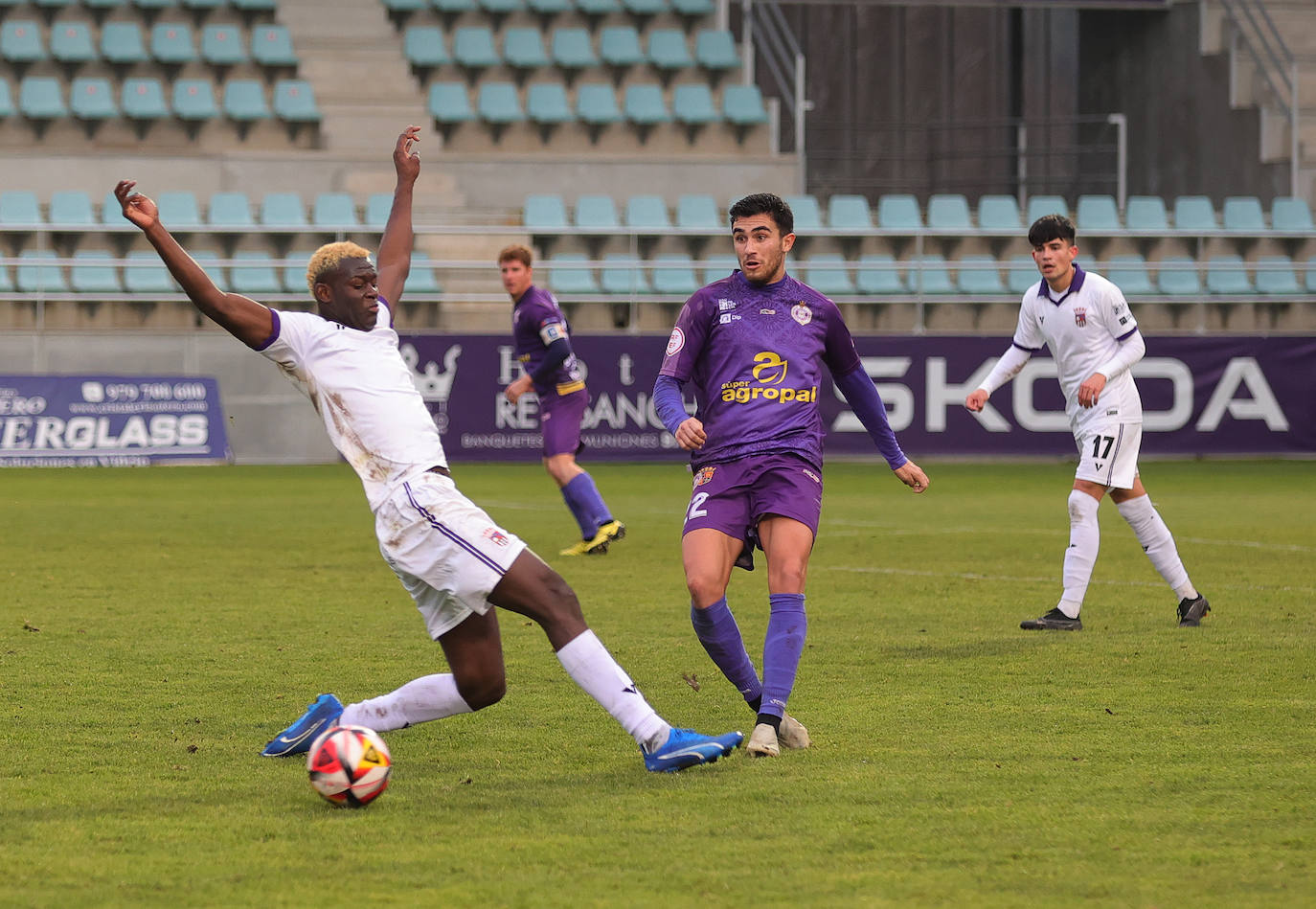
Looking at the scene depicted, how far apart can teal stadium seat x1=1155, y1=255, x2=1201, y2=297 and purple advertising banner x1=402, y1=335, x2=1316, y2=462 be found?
2.77 m

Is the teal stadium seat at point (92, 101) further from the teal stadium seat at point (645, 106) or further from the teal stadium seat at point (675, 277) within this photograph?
the teal stadium seat at point (675, 277)

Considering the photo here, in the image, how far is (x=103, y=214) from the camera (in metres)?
24.7

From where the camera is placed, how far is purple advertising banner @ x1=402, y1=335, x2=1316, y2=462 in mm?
22172

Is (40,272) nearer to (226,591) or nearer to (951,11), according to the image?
(226,591)

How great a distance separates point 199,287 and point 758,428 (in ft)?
6.81

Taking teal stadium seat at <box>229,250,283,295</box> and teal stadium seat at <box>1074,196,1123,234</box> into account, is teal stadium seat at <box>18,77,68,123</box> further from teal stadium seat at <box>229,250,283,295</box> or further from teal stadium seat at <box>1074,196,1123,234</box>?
teal stadium seat at <box>1074,196,1123,234</box>

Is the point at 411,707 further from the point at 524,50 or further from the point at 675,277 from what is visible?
the point at 524,50

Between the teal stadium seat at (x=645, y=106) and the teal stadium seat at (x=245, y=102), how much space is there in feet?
19.0

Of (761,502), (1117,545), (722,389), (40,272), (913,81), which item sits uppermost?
(913,81)

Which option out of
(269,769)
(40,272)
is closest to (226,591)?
(269,769)

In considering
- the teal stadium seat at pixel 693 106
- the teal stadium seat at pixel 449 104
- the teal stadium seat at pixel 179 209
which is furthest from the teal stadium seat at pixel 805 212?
the teal stadium seat at pixel 179 209

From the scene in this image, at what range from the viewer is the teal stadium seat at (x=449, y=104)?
1057 inches

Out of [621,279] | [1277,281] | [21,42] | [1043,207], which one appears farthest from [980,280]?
[21,42]

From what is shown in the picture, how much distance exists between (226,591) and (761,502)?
5.19 m
